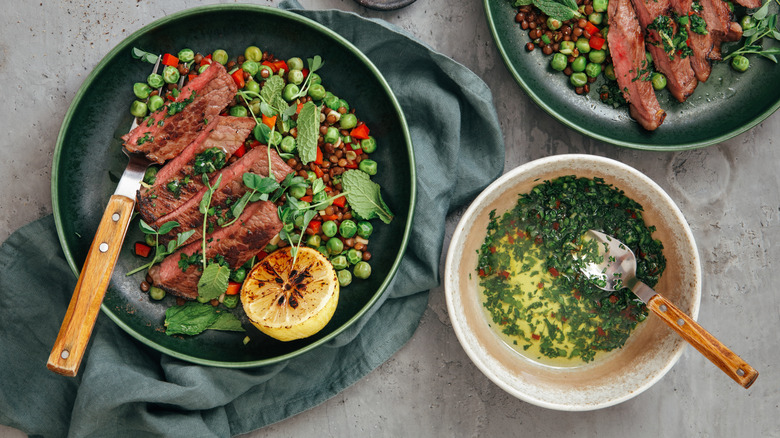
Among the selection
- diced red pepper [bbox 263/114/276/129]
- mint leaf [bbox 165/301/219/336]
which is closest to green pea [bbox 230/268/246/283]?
mint leaf [bbox 165/301/219/336]

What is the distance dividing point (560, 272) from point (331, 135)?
1.76 meters

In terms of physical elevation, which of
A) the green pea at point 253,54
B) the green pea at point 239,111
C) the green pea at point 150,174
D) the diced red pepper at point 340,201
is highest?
the green pea at point 253,54

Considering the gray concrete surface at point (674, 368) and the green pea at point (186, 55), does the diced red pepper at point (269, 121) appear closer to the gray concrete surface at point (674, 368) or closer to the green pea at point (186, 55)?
the green pea at point (186, 55)

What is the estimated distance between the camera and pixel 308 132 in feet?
11.0

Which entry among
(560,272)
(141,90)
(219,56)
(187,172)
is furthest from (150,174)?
(560,272)

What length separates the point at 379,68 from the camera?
371 cm

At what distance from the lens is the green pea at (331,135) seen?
11.3ft

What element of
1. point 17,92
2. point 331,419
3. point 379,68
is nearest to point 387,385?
point 331,419

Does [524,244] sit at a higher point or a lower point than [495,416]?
higher

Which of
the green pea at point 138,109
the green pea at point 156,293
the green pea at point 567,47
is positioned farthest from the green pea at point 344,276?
the green pea at point 567,47

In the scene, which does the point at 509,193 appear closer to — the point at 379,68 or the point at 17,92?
the point at 379,68

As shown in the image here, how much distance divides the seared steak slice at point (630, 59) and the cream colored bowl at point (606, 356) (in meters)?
0.57

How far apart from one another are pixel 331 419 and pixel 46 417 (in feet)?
6.11

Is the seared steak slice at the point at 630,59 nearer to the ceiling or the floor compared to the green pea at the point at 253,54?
nearer to the floor
